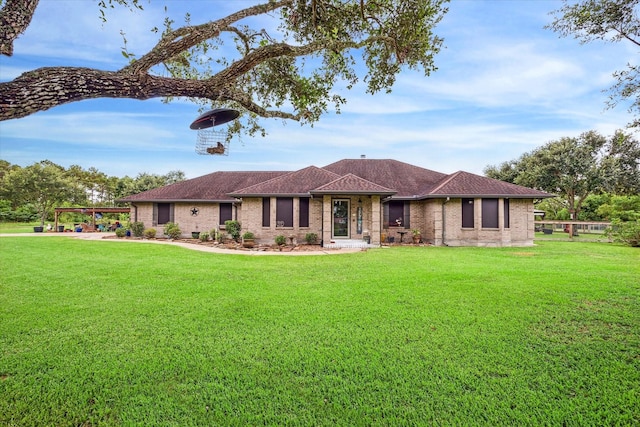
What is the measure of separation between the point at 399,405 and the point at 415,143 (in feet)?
79.7

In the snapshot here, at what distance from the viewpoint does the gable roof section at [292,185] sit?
1590 cm

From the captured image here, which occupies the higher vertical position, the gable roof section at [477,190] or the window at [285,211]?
the gable roof section at [477,190]

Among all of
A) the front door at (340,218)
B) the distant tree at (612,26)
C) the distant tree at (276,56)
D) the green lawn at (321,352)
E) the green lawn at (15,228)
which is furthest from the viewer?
the green lawn at (15,228)

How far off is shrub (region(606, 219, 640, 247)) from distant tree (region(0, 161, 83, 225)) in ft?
169

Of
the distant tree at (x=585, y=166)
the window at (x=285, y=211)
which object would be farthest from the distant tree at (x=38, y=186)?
the distant tree at (x=585, y=166)

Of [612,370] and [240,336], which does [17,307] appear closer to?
[240,336]

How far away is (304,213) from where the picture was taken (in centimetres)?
1642

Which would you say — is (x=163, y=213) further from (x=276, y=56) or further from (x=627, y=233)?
(x=627, y=233)

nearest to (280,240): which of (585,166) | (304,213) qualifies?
(304,213)

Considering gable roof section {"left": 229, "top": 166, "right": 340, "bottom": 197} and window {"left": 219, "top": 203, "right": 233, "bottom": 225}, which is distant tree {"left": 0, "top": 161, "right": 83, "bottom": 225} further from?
gable roof section {"left": 229, "top": 166, "right": 340, "bottom": 197}

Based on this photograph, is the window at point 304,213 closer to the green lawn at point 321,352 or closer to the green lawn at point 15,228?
the green lawn at point 321,352

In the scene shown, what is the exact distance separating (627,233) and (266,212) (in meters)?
20.3

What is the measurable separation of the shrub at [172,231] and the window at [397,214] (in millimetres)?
13819

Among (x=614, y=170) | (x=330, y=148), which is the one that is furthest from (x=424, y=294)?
(x=614, y=170)
